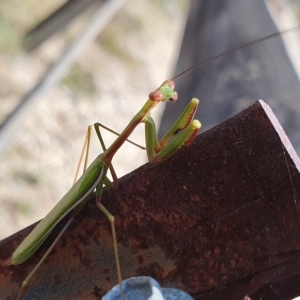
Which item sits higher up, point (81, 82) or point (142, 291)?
point (81, 82)

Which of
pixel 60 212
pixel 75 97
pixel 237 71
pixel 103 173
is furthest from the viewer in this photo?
pixel 75 97

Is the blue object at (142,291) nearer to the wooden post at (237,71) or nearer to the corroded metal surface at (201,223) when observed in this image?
the corroded metal surface at (201,223)

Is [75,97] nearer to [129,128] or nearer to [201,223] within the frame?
[129,128]

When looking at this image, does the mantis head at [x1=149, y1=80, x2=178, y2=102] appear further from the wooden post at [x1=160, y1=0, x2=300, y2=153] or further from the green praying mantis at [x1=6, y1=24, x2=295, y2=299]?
the wooden post at [x1=160, y1=0, x2=300, y2=153]

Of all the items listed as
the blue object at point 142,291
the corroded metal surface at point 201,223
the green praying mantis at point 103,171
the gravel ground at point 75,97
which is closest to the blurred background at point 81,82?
the gravel ground at point 75,97

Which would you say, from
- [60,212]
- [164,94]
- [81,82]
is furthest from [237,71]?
[60,212]

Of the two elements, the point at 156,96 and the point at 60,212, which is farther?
the point at 156,96
